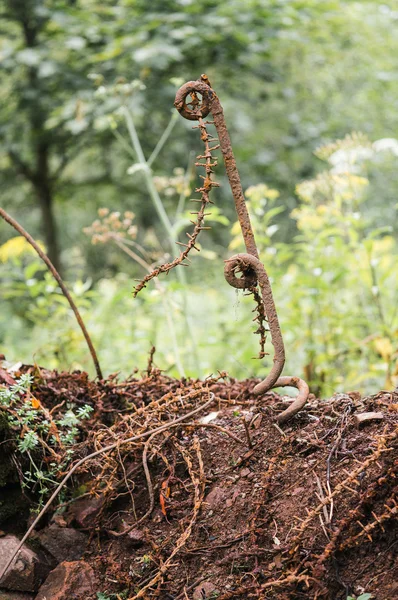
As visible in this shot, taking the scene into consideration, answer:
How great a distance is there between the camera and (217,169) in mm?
7281

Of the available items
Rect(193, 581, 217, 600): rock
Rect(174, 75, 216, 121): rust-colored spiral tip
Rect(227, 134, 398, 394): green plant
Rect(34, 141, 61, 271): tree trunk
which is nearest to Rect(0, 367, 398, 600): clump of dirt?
Rect(193, 581, 217, 600): rock

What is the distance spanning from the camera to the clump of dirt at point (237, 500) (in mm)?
1120

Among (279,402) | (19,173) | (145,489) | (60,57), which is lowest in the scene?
(19,173)

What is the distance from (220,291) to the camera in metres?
6.84

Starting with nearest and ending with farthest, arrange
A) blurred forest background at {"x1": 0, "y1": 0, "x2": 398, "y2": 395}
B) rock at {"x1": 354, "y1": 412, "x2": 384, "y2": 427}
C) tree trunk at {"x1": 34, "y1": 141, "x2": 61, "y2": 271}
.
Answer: rock at {"x1": 354, "y1": 412, "x2": 384, "y2": 427}
blurred forest background at {"x1": 0, "y1": 0, "x2": 398, "y2": 395}
tree trunk at {"x1": 34, "y1": 141, "x2": 61, "y2": 271}

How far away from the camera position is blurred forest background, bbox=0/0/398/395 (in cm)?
297

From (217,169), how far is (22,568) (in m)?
6.45

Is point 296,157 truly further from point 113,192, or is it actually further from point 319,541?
point 319,541

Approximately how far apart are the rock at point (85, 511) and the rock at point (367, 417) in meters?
0.65

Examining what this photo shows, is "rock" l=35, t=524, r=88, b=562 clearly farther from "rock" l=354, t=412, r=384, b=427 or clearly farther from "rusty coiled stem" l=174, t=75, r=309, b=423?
"rock" l=354, t=412, r=384, b=427

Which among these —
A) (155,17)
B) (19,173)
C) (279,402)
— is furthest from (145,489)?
(19,173)

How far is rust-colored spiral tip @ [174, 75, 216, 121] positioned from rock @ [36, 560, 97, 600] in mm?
1026

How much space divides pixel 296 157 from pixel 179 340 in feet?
13.9

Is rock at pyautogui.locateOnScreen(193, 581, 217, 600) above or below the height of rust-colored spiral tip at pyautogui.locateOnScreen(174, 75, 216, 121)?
below
